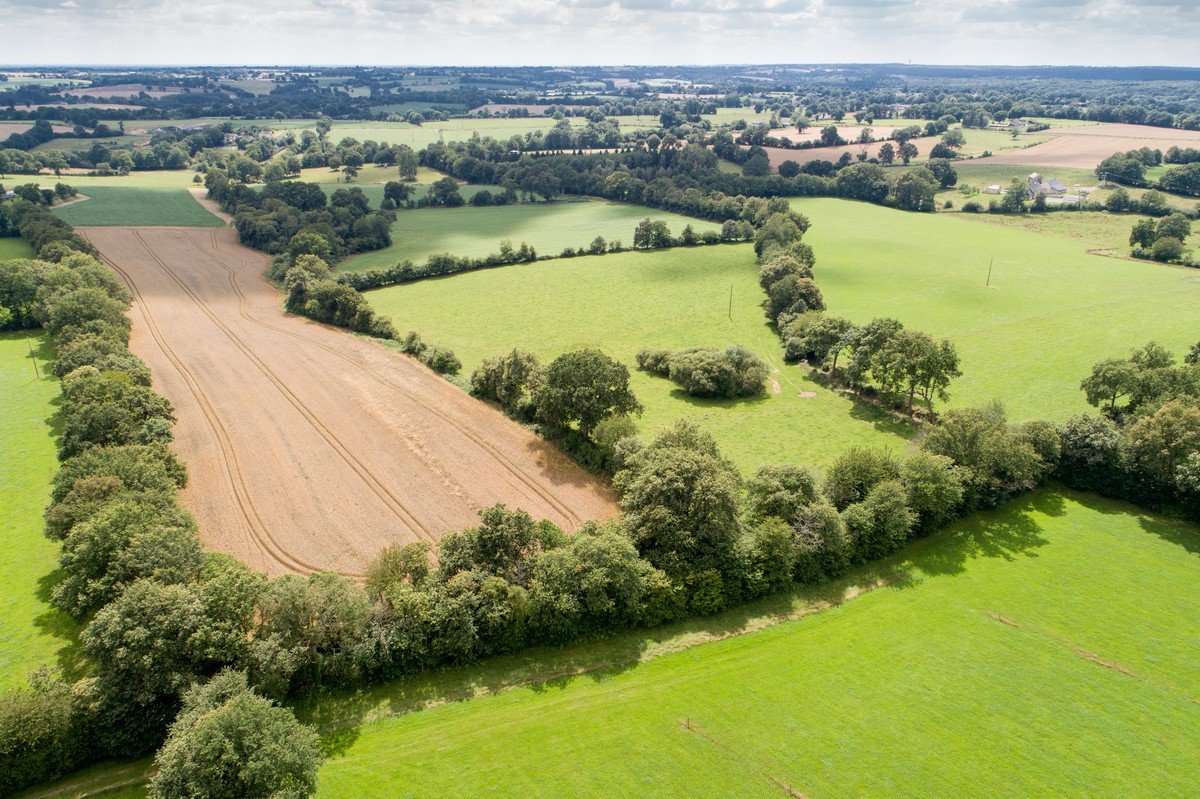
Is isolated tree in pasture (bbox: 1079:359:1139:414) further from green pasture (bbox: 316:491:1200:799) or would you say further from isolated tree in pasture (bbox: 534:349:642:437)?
isolated tree in pasture (bbox: 534:349:642:437)

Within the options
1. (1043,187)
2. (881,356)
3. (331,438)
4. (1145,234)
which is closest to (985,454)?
(881,356)

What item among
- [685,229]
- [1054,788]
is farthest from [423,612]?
[685,229]

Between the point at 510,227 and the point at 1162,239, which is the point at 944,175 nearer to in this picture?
the point at 1162,239

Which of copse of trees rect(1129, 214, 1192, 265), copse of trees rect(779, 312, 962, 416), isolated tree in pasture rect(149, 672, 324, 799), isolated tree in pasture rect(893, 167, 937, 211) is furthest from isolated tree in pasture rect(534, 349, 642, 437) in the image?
isolated tree in pasture rect(893, 167, 937, 211)

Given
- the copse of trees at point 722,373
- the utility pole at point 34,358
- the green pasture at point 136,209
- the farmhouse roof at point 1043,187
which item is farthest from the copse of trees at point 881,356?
the green pasture at point 136,209

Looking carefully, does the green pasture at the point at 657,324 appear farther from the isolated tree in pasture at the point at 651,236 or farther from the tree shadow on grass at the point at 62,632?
the tree shadow on grass at the point at 62,632

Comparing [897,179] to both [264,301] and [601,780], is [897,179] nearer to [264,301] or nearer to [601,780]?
[264,301]
